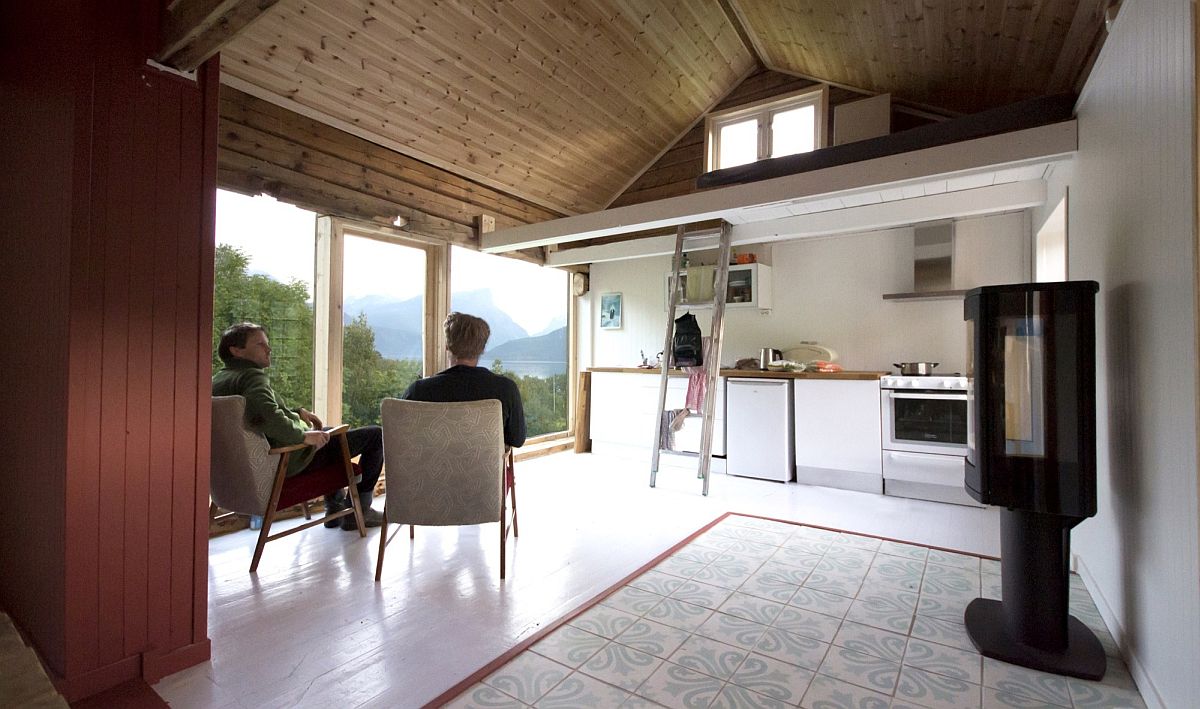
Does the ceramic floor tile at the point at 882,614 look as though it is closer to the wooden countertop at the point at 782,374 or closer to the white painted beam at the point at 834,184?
the wooden countertop at the point at 782,374

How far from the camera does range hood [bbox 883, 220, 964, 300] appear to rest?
4238 mm

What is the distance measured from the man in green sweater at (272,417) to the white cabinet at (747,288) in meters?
2.96

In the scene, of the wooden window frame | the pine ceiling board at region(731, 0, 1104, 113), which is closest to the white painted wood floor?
the wooden window frame

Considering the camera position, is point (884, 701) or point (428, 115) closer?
point (884, 701)

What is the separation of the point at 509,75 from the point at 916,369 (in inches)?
154

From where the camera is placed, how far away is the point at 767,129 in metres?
5.27

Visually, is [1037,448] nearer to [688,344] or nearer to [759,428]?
[759,428]

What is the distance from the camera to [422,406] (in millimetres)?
2385

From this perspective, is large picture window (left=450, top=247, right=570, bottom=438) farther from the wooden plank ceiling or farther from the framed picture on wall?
the wooden plank ceiling

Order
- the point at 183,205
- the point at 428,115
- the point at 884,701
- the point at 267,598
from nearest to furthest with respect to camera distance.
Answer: the point at 884,701 < the point at 183,205 < the point at 267,598 < the point at 428,115

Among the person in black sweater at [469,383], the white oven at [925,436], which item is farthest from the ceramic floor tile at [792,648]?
the white oven at [925,436]

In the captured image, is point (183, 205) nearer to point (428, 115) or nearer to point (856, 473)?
point (428, 115)

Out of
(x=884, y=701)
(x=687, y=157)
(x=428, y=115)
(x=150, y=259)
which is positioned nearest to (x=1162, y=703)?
(x=884, y=701)

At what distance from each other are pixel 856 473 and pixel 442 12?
441 centimetres
